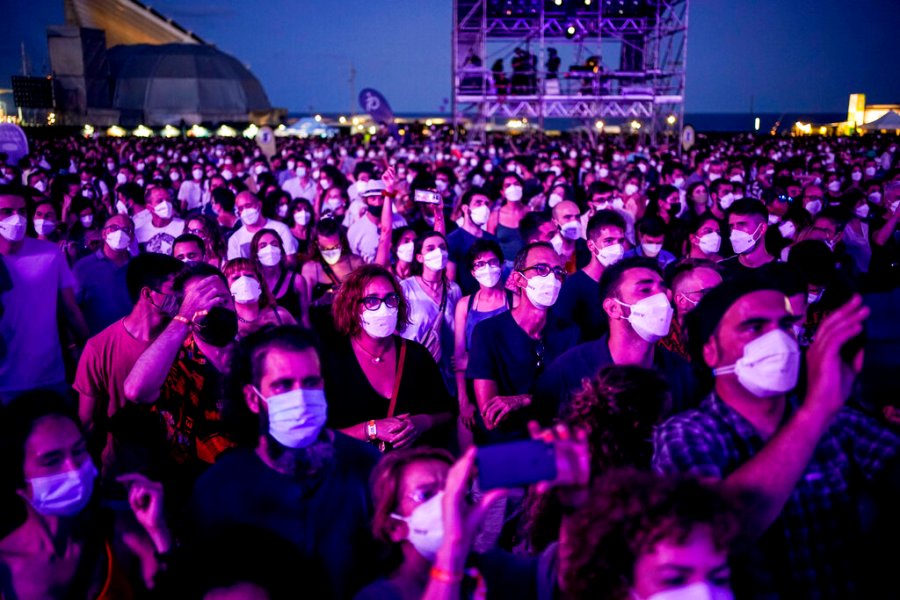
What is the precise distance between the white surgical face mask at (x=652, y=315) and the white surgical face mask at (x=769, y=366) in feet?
3.75

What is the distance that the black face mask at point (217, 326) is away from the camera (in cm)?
314

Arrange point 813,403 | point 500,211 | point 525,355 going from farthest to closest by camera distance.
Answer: point 500,211 < point 525,355 < point 813,403

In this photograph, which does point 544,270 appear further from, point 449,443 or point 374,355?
point 449,443

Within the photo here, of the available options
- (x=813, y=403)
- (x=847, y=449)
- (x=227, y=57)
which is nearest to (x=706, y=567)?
(x=813, y=403)

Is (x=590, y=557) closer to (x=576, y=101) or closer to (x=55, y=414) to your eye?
(x=55, y=414)

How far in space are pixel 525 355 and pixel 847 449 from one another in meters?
1.96

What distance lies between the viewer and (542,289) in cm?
407

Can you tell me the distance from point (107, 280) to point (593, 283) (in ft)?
12.2

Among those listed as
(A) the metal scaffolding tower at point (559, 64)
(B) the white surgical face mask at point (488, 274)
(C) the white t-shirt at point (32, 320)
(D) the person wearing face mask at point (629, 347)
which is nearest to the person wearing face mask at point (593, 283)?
(B) the white surgical face mask at point (488, 274)

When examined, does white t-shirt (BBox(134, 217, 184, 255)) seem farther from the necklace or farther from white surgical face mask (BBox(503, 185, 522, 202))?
the necklace

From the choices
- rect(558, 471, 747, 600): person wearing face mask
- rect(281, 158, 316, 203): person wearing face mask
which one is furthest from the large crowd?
rect(281, 158, 316, 203): person wearing face mask

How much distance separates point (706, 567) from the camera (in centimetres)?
165

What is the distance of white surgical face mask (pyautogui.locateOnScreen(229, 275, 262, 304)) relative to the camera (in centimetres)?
419

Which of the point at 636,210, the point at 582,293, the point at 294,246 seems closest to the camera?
the point at 582,293
